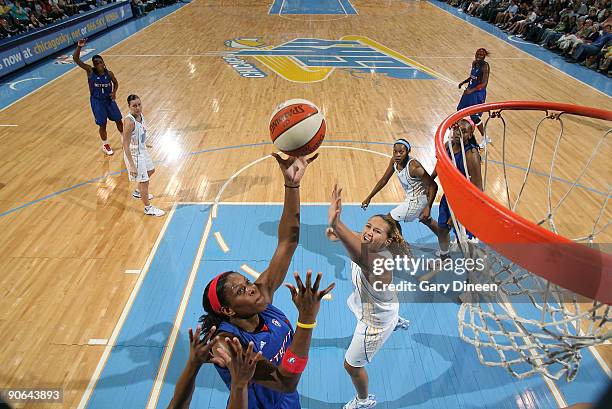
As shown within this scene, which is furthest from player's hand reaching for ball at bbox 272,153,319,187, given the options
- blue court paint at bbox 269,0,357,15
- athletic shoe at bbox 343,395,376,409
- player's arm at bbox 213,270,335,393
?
blue court paint at bbox 269,0,357,15

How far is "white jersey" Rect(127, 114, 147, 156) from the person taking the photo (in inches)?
211

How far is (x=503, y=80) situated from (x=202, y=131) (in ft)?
28.1

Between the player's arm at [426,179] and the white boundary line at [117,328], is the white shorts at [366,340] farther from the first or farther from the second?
the white boundary line at [117,328]

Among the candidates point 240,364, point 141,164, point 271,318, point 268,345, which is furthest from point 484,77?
point 240,364

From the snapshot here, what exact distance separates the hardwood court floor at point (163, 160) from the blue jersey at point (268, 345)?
2.26 m

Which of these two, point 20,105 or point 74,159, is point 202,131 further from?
point 20,105

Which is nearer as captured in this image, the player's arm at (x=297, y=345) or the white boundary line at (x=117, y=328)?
the player's arm at (x=297, y=345)

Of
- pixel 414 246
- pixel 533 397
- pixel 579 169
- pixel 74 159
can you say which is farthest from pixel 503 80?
pixel 74 159

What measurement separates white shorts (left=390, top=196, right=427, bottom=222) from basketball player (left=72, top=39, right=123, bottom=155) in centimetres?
535

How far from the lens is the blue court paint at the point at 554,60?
1155 cm

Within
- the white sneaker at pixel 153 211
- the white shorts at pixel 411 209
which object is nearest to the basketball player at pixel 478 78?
the white shorts at pixel 411 209

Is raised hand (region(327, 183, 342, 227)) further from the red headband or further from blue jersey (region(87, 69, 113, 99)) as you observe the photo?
blue jersey (region(87, 69, 113, 99))

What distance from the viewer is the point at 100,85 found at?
23.5 ft

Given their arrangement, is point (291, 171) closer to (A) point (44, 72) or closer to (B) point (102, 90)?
(B) point (102, 90)
